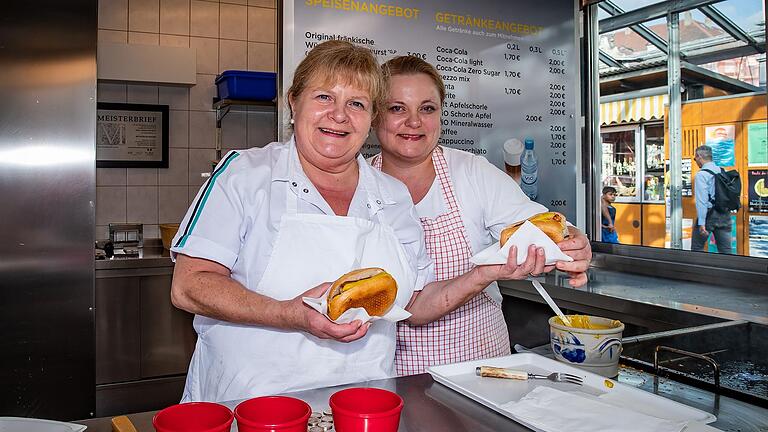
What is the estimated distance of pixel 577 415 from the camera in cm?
100

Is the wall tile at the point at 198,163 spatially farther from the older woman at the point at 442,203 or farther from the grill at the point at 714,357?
the grill at the point at 714,357

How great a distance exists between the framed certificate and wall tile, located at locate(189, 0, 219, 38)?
2.08ft

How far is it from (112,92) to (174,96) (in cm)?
42

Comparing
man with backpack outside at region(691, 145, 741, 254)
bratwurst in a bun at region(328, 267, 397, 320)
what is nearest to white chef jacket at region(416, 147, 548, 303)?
bratwurst in a bun at region(328, 267, 397, 320)

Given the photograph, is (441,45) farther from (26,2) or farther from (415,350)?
(26,2)

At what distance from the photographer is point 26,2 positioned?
2.36m

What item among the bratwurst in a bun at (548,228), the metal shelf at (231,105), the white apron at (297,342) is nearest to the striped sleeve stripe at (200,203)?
the white apron at (297,342)

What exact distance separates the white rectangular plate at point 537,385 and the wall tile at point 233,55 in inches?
150

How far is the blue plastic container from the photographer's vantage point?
4.04 metres

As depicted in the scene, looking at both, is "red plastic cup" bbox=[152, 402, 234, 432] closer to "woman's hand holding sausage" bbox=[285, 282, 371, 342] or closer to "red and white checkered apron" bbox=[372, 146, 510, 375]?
"woman's hand holding sausage" bbox=[285, 282, 371, 342]

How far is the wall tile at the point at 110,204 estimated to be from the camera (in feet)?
13.8

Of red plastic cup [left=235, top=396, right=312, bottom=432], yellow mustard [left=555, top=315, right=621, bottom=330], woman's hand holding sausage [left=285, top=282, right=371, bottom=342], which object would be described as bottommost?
yellow mustard [left=555, top=315, right=621, bottom=330]

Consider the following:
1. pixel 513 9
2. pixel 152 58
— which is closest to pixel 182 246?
pixel 513 9

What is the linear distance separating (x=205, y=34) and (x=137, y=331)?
2241mm
